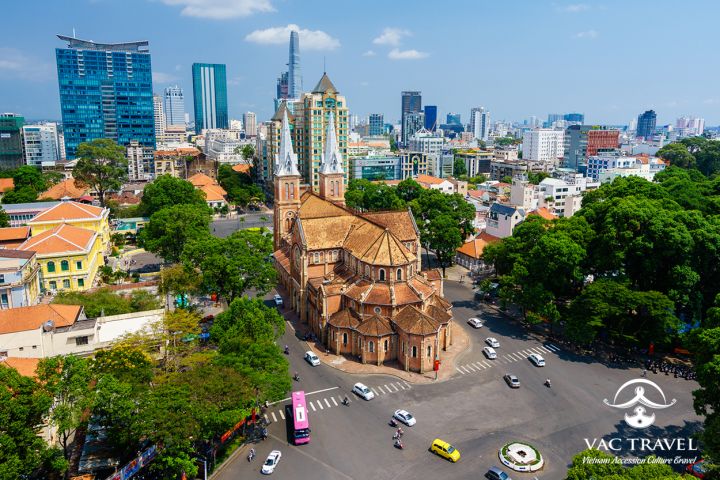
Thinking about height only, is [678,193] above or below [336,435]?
above

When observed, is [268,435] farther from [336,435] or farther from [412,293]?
[412,293]

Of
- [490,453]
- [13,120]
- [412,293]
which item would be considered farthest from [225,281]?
[13,120]

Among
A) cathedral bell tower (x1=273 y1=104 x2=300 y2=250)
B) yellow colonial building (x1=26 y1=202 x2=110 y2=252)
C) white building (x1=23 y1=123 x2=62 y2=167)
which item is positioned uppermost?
white building (x1=23 y1=123 x2=62 y2=167)

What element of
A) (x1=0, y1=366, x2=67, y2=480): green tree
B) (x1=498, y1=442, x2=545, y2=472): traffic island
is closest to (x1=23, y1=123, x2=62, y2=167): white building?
(x1=0, y1=366, x2=67, y2=480): green tree

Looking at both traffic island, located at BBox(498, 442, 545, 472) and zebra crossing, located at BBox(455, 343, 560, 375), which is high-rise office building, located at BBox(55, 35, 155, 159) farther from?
traffic island, located at BBox(498, 442, 545, 472)

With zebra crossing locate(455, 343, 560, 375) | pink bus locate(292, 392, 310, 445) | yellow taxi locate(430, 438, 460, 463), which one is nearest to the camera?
yellow taxi locate(430, 438, 460, 463)

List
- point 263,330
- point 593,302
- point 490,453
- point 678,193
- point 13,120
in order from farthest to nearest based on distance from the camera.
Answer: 1. point 13,120
2. point 678,193
3. point 593,302
4. point 263,330
5. point 490,453

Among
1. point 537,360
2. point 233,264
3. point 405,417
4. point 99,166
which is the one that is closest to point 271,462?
point 405,417
